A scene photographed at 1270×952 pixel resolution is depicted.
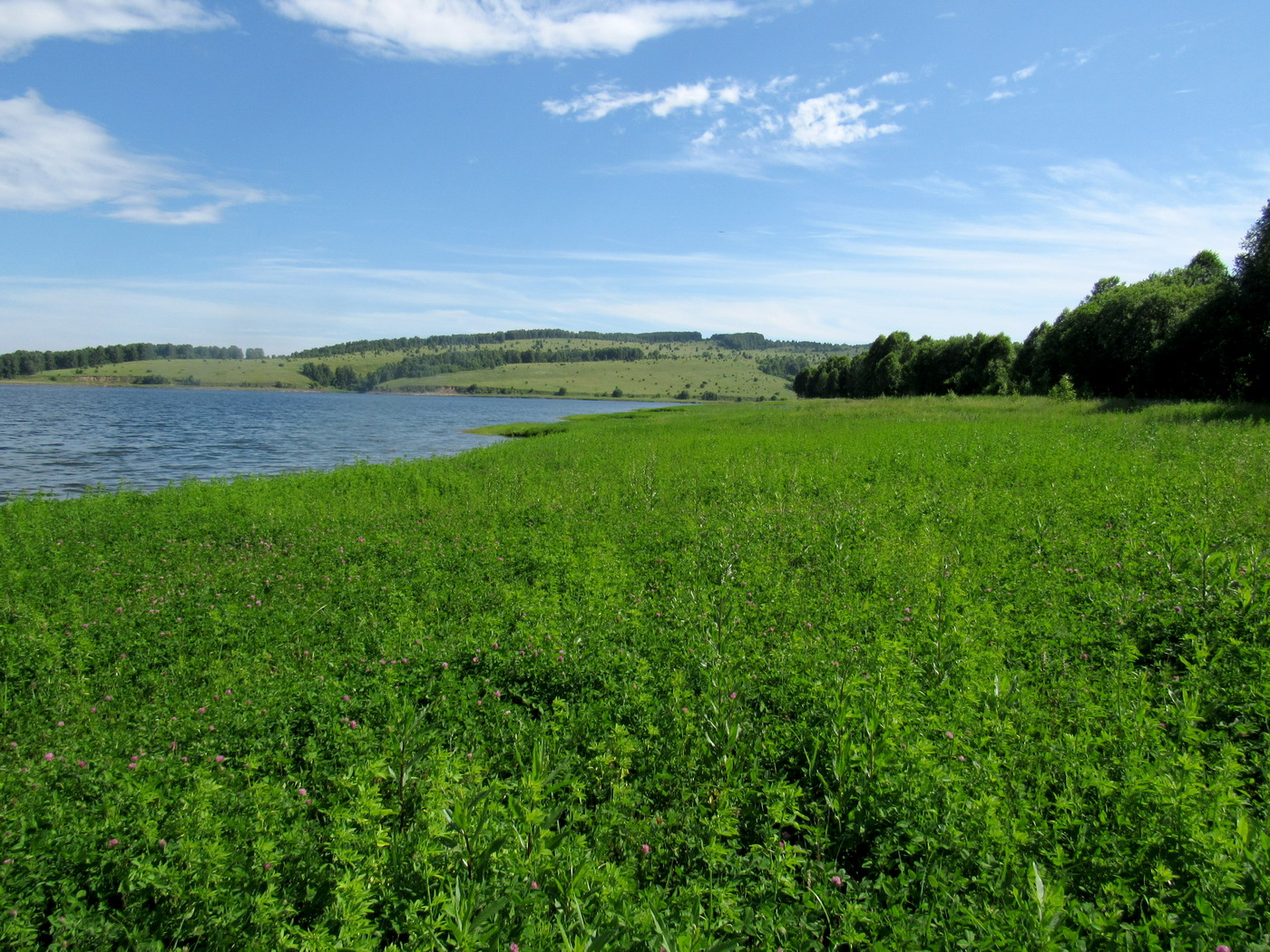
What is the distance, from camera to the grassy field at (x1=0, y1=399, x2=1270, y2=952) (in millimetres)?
2934

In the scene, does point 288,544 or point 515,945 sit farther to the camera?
point 288,544

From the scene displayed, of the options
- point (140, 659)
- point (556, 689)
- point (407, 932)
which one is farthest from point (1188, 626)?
point (140, 659)

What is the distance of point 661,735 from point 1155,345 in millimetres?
42079

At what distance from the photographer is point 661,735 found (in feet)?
14.8

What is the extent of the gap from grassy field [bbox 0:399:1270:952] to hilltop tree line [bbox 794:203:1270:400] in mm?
25199

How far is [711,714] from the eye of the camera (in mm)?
4672

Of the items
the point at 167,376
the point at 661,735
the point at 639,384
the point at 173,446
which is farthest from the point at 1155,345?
the point at 167,376

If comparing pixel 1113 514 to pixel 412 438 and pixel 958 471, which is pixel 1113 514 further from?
pixel 412 438

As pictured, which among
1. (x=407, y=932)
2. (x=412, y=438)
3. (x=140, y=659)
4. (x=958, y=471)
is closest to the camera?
(x=407, y=932)

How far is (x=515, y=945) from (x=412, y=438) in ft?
160

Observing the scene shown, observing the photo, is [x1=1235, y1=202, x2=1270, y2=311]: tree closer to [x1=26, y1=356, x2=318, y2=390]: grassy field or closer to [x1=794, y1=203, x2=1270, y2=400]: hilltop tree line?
[x1=794, y1=203, x2=1270, y2=400]: hilltop tree line

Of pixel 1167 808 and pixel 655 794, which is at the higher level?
pixel 1167 808

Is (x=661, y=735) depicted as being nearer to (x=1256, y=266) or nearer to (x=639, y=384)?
(x=1256, y=266)

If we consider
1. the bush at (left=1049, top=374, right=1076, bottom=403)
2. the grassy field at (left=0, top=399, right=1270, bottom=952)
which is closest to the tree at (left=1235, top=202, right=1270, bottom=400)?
the bush at (left=1049, top=374, right=1076, bottom=403)
